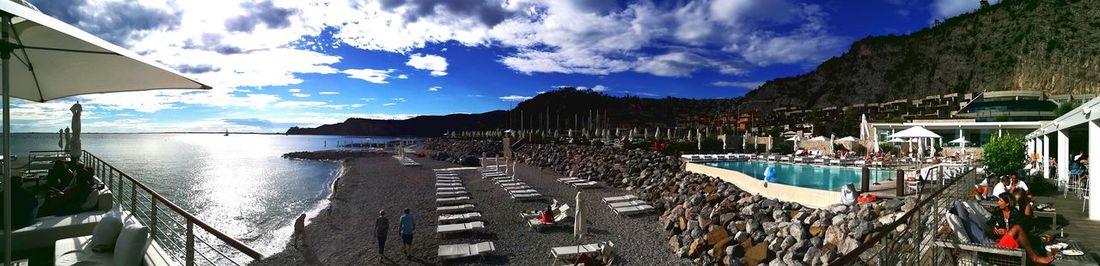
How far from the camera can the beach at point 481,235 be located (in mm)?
9961

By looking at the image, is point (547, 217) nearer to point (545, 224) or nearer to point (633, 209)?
point (545, 224)

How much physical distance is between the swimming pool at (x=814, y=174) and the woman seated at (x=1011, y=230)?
280 inches

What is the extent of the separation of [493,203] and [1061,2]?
3940 inches

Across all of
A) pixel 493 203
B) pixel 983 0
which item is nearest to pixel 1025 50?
pixel 983 0

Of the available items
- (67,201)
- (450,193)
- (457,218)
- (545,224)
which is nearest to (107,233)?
(67,201)

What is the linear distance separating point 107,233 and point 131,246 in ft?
2.61

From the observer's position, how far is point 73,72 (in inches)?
191

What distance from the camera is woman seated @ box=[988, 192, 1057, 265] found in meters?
4.68

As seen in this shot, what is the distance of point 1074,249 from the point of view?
17.7ft

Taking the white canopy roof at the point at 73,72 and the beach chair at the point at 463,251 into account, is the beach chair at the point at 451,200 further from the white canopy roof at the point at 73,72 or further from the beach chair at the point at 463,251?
the white canopy roof at the point at 73,72

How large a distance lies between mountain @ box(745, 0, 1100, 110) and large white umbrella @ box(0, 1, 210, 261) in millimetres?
85091

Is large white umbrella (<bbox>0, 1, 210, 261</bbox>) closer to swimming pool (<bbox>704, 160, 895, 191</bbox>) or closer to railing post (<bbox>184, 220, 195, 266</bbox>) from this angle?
railing post (<bbox>184, 220, 195, 266</bbox>)

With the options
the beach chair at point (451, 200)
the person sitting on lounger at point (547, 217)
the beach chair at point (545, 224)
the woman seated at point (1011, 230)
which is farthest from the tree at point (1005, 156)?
the beach chair at point (451, 200)

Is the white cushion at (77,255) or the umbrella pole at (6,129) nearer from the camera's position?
the umbrella pole at (6,129)
